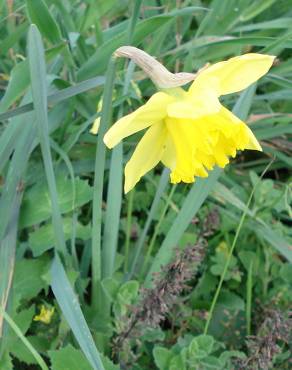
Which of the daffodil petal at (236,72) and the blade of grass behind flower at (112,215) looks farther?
the blade of grass behind flower at (112,215)

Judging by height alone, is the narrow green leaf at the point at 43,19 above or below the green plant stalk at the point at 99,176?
above

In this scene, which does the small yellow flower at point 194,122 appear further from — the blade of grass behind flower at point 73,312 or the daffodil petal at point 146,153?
the blade of grass behind flower at point 73,312

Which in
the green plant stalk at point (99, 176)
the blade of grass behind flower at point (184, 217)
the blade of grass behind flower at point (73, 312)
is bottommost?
the blade of grass behind flower at point (184, 217)

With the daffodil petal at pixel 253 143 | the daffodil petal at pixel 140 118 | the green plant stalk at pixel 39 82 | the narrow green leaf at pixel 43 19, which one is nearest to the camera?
the daffodil petal at pixel 140 118

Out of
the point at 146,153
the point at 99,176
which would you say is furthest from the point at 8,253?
the point at 146,153

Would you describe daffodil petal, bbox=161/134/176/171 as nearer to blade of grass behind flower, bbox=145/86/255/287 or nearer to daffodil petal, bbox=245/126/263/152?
daffodil petal, bbox=245/126/263/152

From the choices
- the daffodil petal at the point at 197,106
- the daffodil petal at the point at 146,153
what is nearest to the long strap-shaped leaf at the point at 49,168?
the daffodil petal at the point at 146,153

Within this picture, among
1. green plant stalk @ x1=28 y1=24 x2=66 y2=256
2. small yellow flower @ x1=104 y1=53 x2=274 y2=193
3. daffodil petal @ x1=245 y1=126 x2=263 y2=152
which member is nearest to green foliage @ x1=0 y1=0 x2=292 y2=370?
green plant stalk @ x1=28 y1=24 x2=66 y2=256
